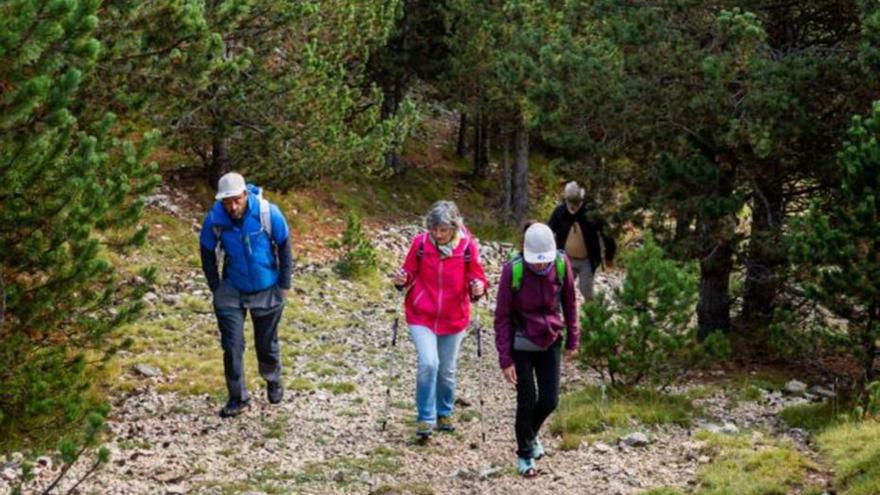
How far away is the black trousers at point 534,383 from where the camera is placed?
776 centimetres

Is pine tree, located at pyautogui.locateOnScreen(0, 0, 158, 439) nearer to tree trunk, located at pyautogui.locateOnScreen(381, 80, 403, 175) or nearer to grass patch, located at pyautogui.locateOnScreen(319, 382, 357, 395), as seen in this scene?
grass patch, located at pyautogui.locateOnScreen(319, 382, 357, 395)

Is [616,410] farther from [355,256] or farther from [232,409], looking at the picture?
[355,256]

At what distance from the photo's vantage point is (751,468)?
7754 millimetres

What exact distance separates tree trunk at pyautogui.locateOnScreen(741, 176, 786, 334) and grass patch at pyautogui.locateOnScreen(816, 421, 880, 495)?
10.9ft

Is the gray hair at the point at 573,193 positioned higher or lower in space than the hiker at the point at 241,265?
higher

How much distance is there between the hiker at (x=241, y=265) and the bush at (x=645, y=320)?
3.24 metres

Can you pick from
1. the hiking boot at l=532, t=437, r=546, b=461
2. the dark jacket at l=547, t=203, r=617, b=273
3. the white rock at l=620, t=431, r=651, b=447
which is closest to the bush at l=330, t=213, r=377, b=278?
the dark jacket at l=547, t=203, r=617, b=273

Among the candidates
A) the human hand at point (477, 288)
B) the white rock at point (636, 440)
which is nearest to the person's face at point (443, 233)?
the human hand at point (477, 288)

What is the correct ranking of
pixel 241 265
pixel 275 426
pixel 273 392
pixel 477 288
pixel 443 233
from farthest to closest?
pixel 273 392, pixel 275 426, pixel 241 265, pixel 477 288, pixel 443 233

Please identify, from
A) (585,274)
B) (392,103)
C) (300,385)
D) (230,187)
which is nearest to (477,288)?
A: (230,187)

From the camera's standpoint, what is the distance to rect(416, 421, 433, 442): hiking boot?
8.88m

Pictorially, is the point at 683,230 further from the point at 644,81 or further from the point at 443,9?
the point at 443,9

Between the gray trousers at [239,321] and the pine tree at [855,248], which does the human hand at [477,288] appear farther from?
the pine tree at [855,248]

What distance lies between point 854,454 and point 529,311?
3.00m
